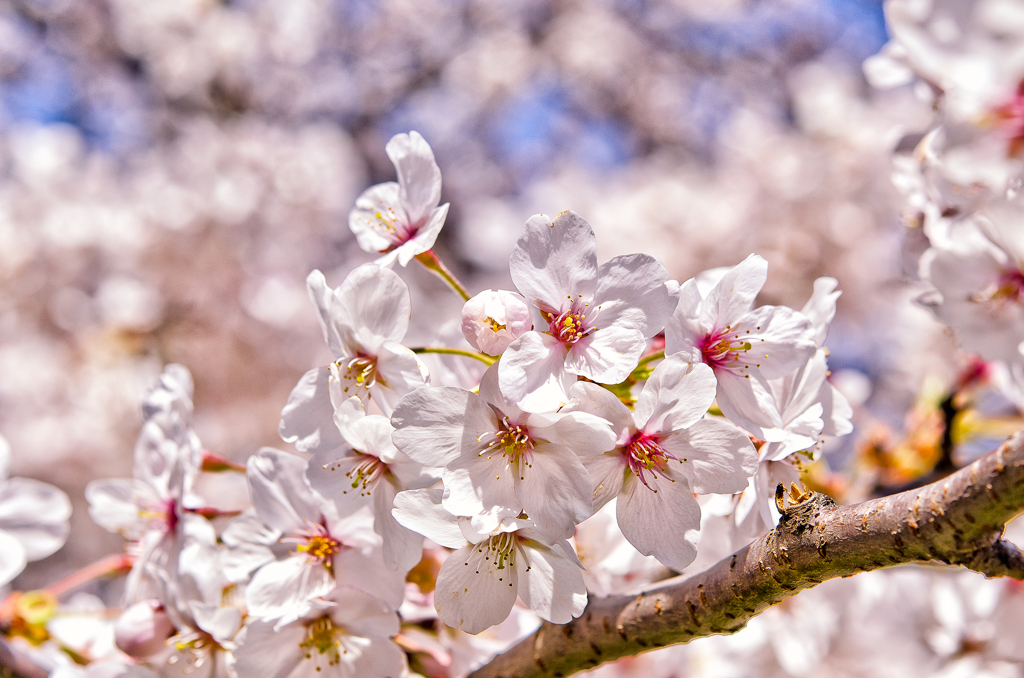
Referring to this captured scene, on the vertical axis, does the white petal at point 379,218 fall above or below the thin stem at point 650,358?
above

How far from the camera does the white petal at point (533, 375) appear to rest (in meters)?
0.88

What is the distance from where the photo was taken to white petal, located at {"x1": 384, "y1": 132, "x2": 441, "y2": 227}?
3.71 ft

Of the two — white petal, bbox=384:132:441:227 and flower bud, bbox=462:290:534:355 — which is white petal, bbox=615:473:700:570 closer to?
flower bud, bbox=462:290:534:355

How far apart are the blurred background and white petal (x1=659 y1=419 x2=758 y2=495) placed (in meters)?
3.22

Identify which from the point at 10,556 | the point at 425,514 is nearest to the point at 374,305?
the point at 425,514

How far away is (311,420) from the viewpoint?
106cm

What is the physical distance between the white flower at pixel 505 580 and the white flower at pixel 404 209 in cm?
46

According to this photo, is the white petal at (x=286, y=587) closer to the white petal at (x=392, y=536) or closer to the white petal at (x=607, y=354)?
the white petal at (x=392, y=536)

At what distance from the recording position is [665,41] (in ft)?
25.9

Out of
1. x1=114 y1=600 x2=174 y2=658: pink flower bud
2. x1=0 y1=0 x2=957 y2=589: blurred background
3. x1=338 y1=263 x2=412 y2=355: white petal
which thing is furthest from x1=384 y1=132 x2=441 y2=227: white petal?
x1=0 y1=0 x2=957 y2=589: blurred background

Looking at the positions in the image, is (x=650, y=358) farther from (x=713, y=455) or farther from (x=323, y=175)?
(x=323, y=175)

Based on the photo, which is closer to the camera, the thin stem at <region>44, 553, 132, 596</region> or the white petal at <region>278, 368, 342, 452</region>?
the white petal at <region>278, 368, 342, 452</region>

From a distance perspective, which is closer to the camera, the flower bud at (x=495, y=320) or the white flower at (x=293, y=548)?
the flower bud at (x=495, y=320)

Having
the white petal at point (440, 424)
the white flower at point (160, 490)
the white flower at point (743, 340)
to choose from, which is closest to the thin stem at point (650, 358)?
the white flower at point (743, 340)
